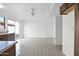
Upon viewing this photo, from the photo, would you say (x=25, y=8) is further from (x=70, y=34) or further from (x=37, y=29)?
(x=37, y=29)

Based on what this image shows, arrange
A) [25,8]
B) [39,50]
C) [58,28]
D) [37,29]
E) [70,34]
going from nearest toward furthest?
[70,34], [39,50], [25,8], [58,28], [37,29]

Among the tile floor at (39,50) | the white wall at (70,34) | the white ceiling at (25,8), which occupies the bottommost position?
the tile floor at (39,50)

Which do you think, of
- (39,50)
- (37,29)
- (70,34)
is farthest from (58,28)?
(37,29)

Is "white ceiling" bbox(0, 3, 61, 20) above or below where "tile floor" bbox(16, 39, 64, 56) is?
above

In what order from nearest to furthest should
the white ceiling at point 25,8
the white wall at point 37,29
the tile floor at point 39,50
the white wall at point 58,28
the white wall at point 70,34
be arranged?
the white wall at point 70,34
the tile floor at point 39,50
the white ceiling at point 25,8
the white wall at point 58,28
the white wall at point 37,29

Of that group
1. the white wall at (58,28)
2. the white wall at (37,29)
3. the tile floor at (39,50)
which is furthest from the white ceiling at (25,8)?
the white wall at (37,29)

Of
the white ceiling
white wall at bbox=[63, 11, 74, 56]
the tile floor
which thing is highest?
the white ceiling

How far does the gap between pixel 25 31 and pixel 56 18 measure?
27.4ft

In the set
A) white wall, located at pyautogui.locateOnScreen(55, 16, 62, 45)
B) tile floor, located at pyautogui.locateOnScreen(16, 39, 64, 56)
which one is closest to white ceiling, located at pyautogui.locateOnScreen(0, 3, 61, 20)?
white wall, located at pyautogui.locateOnScreen(55, 16, 62, 45)

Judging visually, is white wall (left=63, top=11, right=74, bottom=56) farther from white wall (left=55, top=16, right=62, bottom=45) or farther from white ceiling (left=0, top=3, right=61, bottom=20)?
white wall (left=55, top=16, right=62, bottom=45)

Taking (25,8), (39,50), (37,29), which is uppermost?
(25,8)

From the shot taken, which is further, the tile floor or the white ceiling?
the white ceiling

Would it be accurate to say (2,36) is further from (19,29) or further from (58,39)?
(19,29)

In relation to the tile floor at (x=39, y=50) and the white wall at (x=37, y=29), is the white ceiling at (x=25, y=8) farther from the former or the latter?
the white wall at (x=37, y=29)
